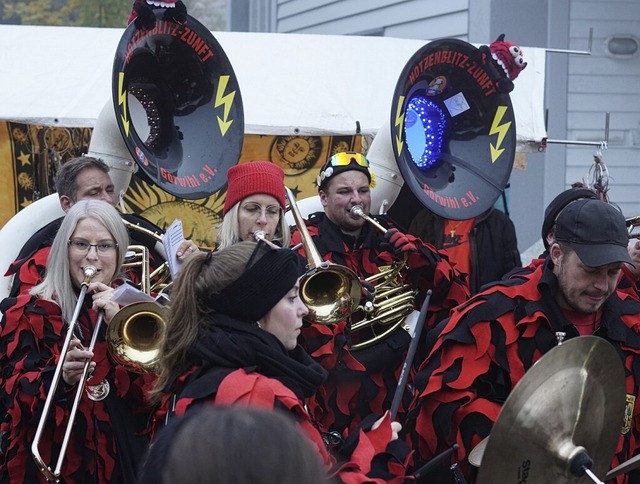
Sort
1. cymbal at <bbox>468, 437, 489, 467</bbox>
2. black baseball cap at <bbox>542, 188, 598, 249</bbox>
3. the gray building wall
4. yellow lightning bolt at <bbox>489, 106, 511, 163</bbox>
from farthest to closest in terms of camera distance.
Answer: the gray building wall, yellow lightning bolt at <bbox>489, 106, 511, 163</bbox>, black baseball cap at <bbox>542, 188, 598, 249</bbox>, cymbal at <bbox>468, 437, 489, 467</bbox>

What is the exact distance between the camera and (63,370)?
375 centimetres

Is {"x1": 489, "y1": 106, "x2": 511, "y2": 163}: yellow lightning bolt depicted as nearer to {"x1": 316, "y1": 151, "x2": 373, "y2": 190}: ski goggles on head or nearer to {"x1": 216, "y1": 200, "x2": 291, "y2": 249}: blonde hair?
{"x1": 316, "y1": 151, "x2": 373, "y2": 190}: ski goggles on head

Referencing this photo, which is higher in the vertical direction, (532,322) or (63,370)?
(532,322)

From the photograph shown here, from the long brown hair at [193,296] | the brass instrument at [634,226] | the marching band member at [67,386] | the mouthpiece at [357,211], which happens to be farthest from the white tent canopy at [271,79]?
the long brown hair at [193,296]

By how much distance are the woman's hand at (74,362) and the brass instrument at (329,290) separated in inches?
40.8

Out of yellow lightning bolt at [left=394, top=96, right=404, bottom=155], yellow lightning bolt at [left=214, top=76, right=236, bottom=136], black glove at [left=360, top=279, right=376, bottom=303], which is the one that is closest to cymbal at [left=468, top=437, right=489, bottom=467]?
black glove at [left=360, top=279, right=376, bottom=303]

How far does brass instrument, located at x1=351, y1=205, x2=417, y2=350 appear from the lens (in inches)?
191

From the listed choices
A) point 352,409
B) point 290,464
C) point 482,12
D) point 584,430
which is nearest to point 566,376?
point 584,430

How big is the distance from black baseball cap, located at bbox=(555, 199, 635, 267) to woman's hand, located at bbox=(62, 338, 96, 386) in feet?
5.34

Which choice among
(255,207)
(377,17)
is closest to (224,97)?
(255,207)

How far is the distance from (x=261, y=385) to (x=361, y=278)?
96.8 inches

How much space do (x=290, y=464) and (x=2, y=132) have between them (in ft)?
18.5

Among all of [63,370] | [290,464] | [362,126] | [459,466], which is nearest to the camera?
[290,464]

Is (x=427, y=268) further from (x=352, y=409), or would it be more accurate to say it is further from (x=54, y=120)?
(x=54, y=120)
